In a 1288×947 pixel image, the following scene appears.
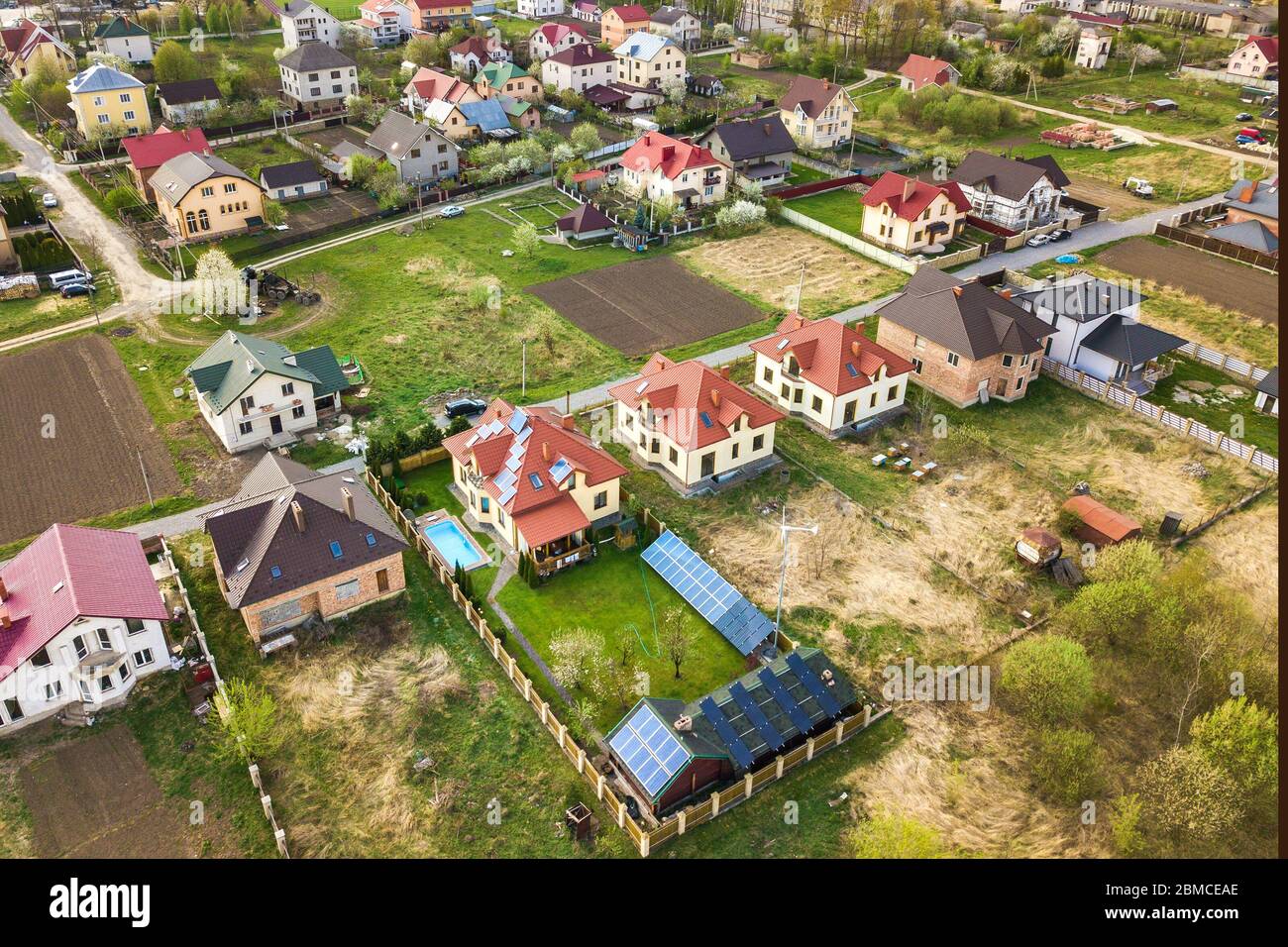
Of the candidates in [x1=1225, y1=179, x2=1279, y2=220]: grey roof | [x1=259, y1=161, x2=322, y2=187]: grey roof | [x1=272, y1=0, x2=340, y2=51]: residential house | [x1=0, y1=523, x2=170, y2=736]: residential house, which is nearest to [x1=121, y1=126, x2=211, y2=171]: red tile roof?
[x1=259, y1=161, x2=322, y2=187]: grey roof

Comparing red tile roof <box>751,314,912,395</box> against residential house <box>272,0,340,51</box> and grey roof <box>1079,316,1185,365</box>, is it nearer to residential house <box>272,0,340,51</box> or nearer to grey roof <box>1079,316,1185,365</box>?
grey roof <box>1079,316,1185,365</box>

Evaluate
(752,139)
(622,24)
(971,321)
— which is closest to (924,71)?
(752,139)

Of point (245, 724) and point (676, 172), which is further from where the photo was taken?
point (676, 172)

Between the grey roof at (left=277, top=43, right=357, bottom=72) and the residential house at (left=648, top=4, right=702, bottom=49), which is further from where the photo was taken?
the residential house at (left=648, top=4, right=702, bottom=49)

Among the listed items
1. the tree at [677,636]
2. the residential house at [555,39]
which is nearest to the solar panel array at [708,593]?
the tree at [677,636]

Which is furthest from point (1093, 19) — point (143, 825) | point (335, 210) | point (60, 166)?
point (143, 825)

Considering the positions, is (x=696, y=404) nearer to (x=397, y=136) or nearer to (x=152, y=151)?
(x=397, y=136)
